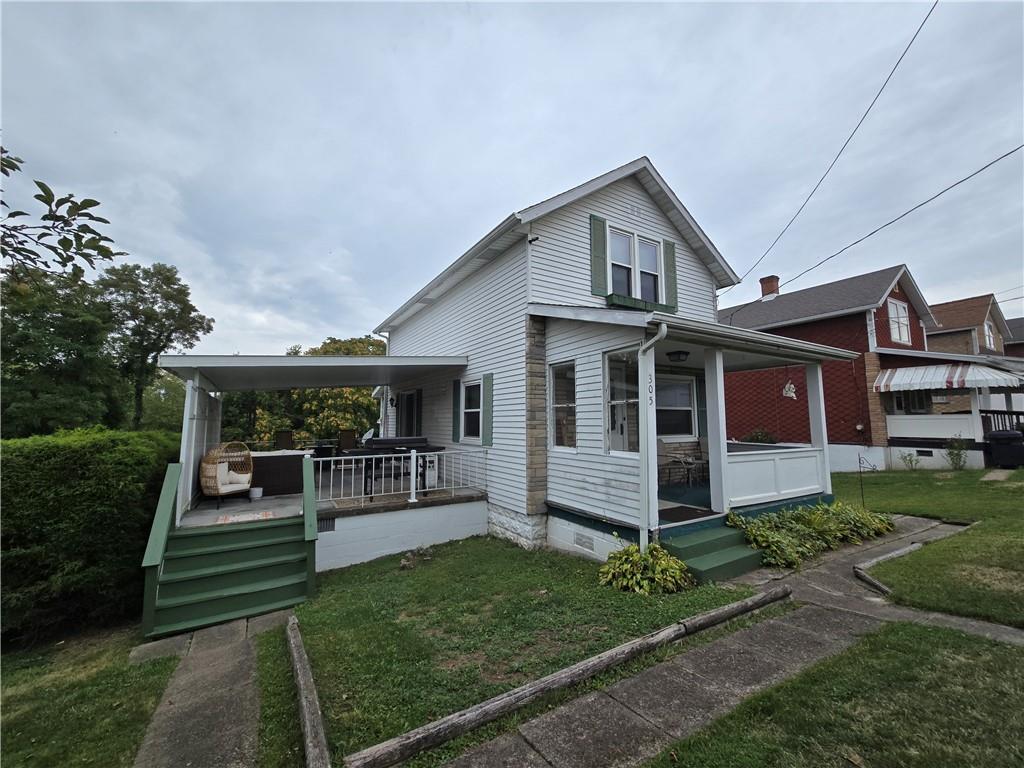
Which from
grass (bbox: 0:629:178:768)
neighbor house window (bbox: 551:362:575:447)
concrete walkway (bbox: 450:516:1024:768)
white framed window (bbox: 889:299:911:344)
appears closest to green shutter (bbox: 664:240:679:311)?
neighbor house window (bbox: 551:362:575:447)

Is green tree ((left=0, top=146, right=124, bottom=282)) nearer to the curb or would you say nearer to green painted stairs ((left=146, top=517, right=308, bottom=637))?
the curb

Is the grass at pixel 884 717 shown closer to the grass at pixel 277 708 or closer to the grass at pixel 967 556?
the grass at pixel 967 556

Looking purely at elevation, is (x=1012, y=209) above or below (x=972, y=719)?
above

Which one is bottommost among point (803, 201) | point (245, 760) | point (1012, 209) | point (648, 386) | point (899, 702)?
point (245, 760)

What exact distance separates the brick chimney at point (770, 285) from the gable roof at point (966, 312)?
8.10 metres

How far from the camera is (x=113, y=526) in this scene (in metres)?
4.85

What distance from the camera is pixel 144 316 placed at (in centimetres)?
2667

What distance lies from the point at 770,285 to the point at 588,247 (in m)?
16.4

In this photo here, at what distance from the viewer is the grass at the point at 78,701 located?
2752 mm

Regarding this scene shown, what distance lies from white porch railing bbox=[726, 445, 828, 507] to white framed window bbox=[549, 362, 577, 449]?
246 cm

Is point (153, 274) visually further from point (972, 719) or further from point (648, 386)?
point (972, 719)

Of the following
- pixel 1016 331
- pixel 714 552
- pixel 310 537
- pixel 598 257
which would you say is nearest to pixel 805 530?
pixel 714 552

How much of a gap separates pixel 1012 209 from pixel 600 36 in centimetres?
973

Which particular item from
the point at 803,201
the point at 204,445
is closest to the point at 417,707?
the point at 204,445
